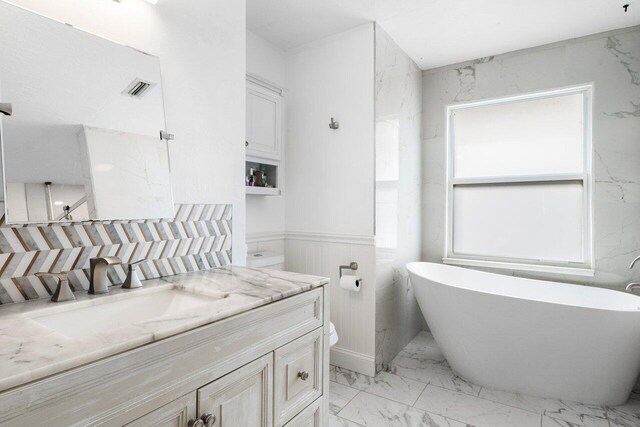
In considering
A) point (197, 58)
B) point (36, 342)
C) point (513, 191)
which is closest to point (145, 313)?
point (36, 342)

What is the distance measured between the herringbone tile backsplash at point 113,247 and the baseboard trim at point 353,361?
1369mm

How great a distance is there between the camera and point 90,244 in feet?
3.96

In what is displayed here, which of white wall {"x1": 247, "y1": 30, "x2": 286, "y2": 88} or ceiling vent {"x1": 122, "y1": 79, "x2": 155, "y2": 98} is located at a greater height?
white wall {"x1": 247, "y1": 30, "x2": 286, "y2": 88}

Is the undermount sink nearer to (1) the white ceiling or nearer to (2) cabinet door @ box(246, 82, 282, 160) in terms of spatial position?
(2) cabinet door @ box(246, 82, 282, 160)

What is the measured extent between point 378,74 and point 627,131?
6.14 ft

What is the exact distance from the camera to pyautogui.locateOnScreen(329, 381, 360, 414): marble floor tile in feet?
6.93

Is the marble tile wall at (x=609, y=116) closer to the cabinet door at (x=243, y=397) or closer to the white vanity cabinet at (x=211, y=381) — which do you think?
the white vanity cabinet at (x=211, y=381)

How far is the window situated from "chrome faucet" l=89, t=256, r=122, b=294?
2820 mm

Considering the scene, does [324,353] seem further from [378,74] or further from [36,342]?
[378,74]

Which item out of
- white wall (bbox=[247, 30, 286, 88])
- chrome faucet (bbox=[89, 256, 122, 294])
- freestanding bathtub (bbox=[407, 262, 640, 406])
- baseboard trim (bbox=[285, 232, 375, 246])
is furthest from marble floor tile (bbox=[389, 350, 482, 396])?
white wall (bbox=[247, 30, 286, 88])

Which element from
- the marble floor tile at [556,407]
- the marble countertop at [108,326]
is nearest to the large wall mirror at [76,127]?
the marble countertop at [108,326]

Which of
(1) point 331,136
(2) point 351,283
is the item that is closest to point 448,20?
(1) point 331,136

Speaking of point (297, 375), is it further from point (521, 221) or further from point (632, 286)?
point (521, 221)

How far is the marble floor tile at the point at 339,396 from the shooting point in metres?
2.11
